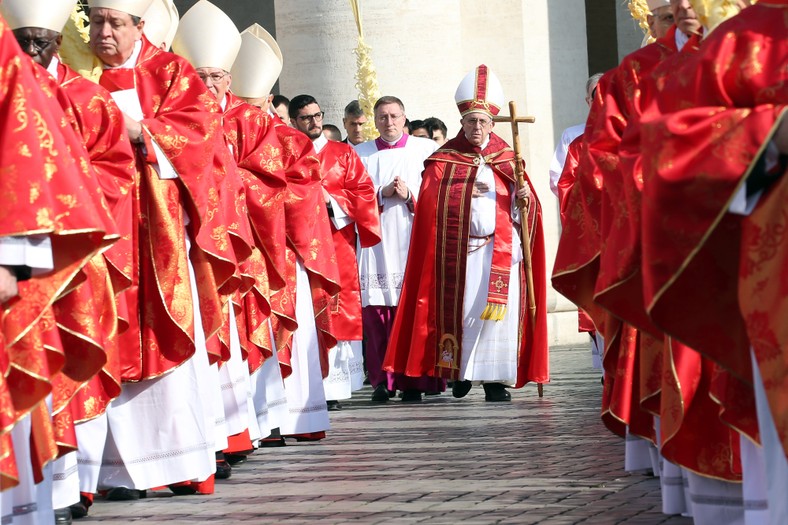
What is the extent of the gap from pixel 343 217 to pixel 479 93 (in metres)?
1.48

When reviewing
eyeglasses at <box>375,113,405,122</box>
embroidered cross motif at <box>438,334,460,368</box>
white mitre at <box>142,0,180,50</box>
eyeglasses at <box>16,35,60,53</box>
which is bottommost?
embroidered cross motif at <box>438,334,460,368</box>

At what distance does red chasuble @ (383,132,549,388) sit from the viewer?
12.4m

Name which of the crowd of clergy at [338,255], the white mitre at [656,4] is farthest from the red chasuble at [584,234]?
the white mitre at [656,4]

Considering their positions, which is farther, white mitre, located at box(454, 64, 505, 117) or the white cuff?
white mitre, located at box(454, 64, 505, 117)

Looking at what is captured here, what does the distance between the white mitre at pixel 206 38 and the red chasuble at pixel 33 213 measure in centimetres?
410

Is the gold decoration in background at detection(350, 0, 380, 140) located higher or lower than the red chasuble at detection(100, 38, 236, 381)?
higher

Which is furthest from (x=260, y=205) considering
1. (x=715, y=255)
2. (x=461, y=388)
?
(x=715, y=255)

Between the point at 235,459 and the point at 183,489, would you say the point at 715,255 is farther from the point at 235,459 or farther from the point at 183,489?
the point at 235,459

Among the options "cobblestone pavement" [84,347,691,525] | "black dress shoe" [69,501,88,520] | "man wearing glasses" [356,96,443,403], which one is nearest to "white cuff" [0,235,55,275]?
"cobblestone pavement" [84,347,691,525]

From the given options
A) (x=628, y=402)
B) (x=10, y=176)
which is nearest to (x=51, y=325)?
(x=10, y=176)

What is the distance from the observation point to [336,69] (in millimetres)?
15445

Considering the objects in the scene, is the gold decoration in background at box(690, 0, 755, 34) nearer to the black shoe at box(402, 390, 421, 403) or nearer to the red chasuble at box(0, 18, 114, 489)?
the red chasuble at box(0, 18, 114, 489)

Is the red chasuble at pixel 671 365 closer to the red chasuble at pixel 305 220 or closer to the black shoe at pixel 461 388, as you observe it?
the red chasuble at pixel 305 220

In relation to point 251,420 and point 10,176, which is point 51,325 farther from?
point 251,420
